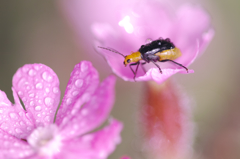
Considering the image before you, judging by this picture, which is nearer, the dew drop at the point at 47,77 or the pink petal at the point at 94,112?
the pink petal at the point at 94,112

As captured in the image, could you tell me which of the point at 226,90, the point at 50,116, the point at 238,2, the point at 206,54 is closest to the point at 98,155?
the point at 50,116

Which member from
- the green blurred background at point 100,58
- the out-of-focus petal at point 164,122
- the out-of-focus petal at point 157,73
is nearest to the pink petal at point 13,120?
the out-of-focus petal at point 157,73

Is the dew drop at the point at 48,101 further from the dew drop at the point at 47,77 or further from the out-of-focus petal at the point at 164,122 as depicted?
the out-of-focus petal at the point at 164,122

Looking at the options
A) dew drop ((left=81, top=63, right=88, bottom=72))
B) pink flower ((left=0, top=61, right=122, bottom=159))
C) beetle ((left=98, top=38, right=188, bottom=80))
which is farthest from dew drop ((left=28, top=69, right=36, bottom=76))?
beetle ((left=98, top=38, right=188, bottom=80))

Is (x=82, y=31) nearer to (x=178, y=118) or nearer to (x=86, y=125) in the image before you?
(x=178, y=118)

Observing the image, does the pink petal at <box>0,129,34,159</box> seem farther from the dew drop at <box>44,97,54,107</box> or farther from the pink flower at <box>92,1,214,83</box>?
the pink flower at <box>92,1,214,83</box>

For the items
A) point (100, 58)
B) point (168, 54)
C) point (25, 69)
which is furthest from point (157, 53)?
point (100, 58)
